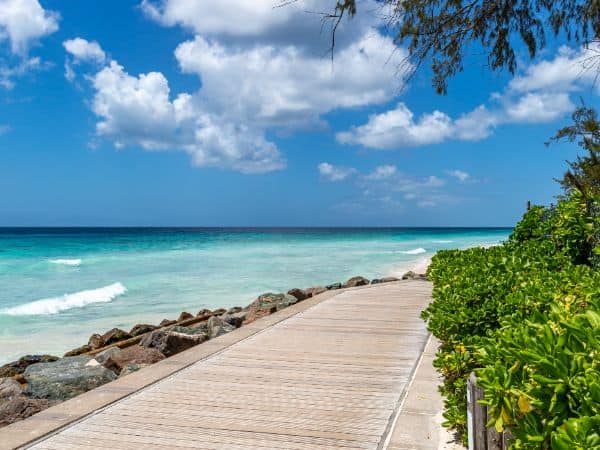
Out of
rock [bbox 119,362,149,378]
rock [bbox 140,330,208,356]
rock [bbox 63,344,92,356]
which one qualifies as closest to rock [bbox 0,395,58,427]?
rock [bbox 119,362,149,378]

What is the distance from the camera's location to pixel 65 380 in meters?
5.72

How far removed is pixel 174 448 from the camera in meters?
3.61

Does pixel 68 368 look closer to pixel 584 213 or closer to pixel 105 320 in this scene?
pixel 584 213

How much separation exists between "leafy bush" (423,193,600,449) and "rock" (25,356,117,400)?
357 cm

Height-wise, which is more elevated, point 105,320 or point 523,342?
point 523,342

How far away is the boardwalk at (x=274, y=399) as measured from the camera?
3.77m

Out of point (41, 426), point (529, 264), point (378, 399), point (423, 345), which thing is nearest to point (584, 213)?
point (529, 264)

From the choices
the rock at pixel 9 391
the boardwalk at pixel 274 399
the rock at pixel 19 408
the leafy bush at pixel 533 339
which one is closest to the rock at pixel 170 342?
the boardwalk at pixel 274 399

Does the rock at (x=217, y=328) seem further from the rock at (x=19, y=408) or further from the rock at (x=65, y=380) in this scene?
the rock at (x=19, y=408)

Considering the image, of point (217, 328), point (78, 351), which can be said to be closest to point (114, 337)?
point (78, 351)

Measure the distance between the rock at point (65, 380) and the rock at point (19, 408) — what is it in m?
0.35

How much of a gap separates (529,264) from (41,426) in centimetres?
436

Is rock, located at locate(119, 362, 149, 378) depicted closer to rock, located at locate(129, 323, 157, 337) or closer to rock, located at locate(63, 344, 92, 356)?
rock, located at locate(63, 344, 92, 356)

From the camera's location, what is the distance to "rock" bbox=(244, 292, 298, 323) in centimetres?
1007
